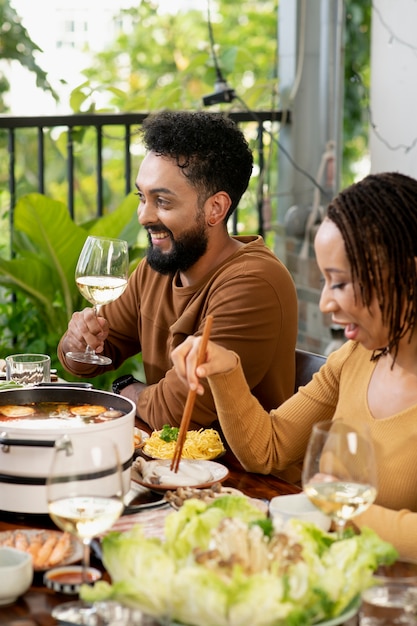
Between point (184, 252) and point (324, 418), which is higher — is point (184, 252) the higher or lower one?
the higher one

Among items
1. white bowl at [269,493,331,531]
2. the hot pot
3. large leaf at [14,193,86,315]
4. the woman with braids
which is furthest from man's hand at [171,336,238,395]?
A: large leaf at [14,193,86,315]

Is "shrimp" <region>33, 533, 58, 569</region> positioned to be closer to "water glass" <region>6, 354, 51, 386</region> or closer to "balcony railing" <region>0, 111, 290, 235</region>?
"water glass" <region>6, 354, 51, 386</region>

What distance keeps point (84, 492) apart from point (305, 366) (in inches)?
50.6

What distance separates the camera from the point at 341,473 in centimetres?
132

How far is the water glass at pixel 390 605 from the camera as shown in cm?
119

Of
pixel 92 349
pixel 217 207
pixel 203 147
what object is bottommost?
pixel 92 349

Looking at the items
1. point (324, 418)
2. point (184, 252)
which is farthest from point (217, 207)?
point (324, 418)

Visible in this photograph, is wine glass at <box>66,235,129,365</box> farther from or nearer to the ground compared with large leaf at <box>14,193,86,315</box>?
farther from the ground

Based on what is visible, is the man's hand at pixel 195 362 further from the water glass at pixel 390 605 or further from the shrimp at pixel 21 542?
the water glass at pixel 390 605

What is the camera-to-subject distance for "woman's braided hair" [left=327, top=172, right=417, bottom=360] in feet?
5.22

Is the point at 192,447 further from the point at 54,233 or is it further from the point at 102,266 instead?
the point at 54,233

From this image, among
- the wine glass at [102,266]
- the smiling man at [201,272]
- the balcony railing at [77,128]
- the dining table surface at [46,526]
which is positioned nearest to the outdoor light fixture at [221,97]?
the balcony railing at [77,128]

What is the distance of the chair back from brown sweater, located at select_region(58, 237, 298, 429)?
37 millimetres

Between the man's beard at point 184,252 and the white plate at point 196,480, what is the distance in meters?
0.75
